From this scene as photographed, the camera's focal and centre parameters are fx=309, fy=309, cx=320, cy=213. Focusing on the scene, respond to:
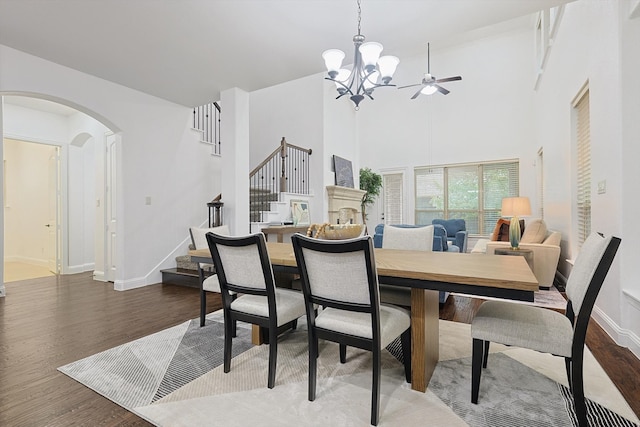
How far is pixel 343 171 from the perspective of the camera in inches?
276

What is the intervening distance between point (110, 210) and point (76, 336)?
2694mm

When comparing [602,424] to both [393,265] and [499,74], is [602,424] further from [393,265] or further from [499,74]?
[499,74]

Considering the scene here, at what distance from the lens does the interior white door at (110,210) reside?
4691 mm

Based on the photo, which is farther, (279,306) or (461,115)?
(461,115)

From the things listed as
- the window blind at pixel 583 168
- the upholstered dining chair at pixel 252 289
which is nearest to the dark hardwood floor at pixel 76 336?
the upholstered dining chair at pixel 252 289

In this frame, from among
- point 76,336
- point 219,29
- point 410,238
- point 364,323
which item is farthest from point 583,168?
point 76,336

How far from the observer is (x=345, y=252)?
4.65 ft

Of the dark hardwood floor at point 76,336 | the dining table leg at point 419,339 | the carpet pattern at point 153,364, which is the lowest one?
the dark hardwood floor at point 76,336

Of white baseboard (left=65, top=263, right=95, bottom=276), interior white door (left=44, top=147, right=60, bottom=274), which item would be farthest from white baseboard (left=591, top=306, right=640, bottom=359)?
interior white door (left=44, top=147, right=60, bottom=274)

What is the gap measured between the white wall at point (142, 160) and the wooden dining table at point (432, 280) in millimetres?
3177

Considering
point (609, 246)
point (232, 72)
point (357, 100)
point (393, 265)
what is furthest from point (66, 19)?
point (609, 246)

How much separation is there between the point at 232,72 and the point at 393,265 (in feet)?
11.0

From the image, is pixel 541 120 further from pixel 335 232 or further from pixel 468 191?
pixel 335 232

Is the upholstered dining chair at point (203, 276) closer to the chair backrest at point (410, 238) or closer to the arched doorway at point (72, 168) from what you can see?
the chair backrest at point (410, 238)
